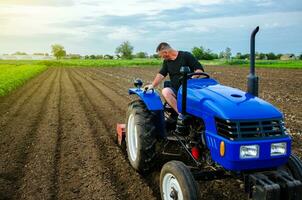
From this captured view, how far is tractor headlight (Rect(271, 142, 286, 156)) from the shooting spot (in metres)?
3.68

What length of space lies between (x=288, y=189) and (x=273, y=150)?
0.39m

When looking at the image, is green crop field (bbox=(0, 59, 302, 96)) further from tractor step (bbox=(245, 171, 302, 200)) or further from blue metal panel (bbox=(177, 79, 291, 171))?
tractor step (bbox=(245, 171, 302, 200))

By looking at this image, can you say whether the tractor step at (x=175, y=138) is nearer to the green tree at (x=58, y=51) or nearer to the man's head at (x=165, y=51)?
the man's head at (x=165, y=51)

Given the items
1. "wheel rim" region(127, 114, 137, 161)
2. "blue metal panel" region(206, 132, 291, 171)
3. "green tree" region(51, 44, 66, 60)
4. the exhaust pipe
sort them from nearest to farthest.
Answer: "blue metal panel" region(206, 132, 291, 171) → the exhaust pipe → "wheel rim" region(127, 114, 137, 161) → "green tree" region(51, 44, 66, 60)

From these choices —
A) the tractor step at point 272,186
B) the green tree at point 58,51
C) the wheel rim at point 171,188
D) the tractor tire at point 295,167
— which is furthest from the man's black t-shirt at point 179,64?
the green tree at point 58,51

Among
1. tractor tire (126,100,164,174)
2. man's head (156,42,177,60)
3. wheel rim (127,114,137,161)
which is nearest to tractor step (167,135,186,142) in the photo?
tractor tire (126,100,164,174)

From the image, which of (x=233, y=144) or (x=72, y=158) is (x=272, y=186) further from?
(x=72, y=158)

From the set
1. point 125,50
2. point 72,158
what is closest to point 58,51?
point 125,50

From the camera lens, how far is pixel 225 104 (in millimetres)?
3871

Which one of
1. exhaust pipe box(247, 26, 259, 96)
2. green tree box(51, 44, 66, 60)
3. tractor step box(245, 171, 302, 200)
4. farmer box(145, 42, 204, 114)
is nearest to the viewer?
tractor step box(245, 171, 302, 200)

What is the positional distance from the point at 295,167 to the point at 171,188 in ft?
4.19

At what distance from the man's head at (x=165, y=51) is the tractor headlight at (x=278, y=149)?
206cm

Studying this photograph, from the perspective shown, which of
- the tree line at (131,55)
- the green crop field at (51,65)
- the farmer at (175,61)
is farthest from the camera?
the tree line at (131,55)

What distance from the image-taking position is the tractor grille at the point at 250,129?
3.66 m
